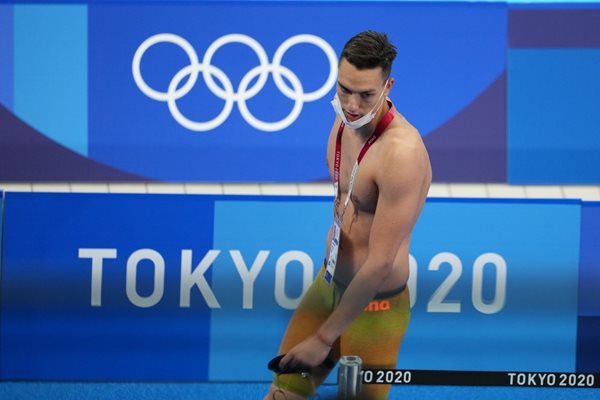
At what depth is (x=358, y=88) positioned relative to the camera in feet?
12.3

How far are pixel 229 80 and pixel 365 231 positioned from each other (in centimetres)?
135

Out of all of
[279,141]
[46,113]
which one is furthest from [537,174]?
[46,113]

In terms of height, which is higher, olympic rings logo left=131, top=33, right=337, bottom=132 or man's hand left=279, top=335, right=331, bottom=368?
olympic rings logo left=131, top=33, right=337, bottom=132

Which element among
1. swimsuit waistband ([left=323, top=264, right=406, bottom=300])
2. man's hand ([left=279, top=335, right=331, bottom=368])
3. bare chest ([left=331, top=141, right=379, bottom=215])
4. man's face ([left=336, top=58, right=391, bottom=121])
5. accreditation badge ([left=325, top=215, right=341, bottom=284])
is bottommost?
man's hand ([left=279, top=335, right=331, bottom=368])

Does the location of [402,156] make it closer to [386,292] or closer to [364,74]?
[364,74]

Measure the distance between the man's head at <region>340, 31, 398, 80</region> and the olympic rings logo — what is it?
4.19 ft

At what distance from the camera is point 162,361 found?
5148 millimetres

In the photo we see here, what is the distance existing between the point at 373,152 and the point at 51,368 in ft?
6.83

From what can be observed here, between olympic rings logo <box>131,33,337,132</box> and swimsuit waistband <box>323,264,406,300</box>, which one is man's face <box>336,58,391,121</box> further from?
olympic rings logo <box>131,33,337,132</box>

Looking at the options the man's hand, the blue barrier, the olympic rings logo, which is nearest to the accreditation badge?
the man's hand

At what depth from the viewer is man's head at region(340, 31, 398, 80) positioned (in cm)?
373

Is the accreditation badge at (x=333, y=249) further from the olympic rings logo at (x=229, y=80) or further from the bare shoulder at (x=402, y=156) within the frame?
the olympic rings logo at (x=229, y=80)

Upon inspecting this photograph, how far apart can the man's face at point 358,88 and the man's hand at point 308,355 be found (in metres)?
0.79

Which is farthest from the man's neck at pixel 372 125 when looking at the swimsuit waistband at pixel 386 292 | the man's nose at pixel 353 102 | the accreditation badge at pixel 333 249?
the swimsuit waistband at pixel 386 292
